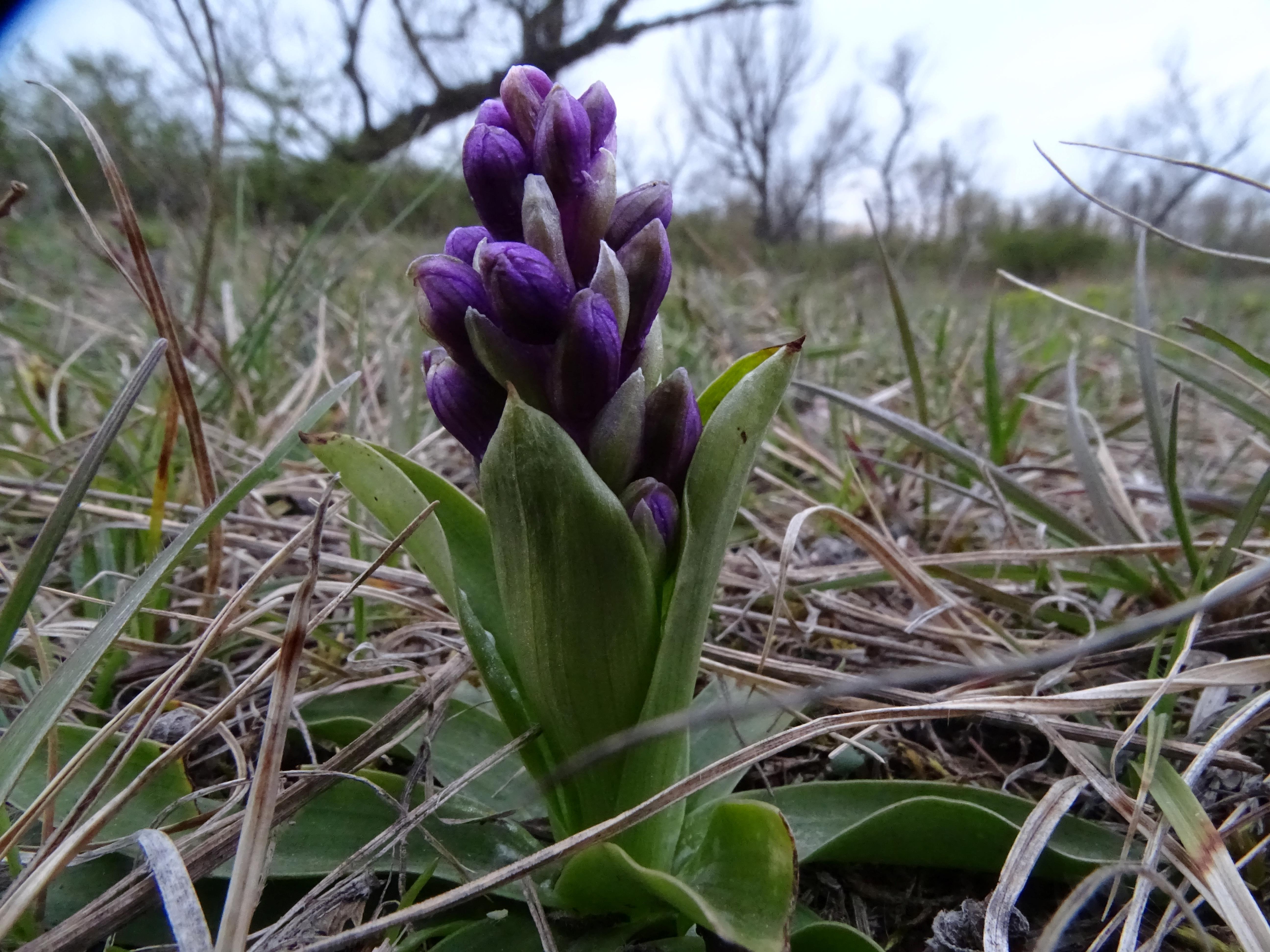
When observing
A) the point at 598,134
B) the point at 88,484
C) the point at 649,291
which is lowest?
the point at 88,484

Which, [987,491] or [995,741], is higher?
[987,491]

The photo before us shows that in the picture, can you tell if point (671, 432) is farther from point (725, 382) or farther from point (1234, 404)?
point (1234, 404)

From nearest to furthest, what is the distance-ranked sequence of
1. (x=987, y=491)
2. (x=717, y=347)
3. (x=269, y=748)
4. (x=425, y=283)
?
(x=269, y=748), (x=425, y=283), (x=987, y=491), (x=717, y=347)

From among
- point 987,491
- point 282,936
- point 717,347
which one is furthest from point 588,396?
point 717,347

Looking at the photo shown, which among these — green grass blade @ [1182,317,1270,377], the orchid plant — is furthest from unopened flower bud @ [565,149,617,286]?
green grass blade @ [1182,317,1270,377]

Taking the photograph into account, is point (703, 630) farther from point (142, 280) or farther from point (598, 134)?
point (142, 280)

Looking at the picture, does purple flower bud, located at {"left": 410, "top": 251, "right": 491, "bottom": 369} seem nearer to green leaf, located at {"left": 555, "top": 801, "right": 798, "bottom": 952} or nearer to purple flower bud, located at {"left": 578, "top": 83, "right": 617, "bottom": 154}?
purple flower bud, located at {"left": 578, "top": 83, "right": 617, "bottom": 154}

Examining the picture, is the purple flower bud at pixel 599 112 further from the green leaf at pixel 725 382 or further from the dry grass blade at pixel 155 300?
the dry grass blade at pixel 155 300
